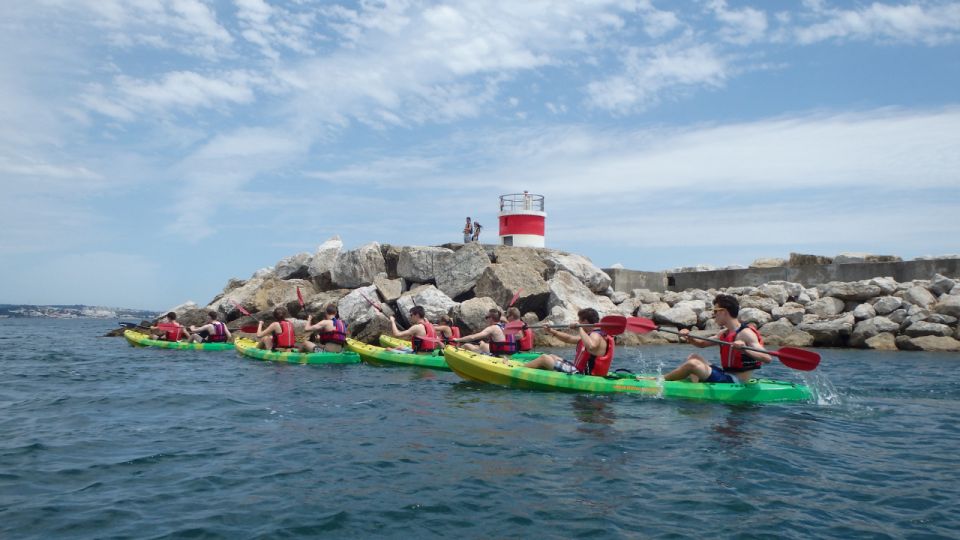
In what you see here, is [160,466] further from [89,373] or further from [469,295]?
[469,295]

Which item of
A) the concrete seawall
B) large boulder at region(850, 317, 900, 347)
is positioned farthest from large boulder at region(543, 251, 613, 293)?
large boulder at region(850, 317, 900, 347)

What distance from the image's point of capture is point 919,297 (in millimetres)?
18625

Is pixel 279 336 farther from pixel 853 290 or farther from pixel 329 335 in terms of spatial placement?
pixel 853 290

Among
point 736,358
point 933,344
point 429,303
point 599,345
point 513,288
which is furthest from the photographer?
point 513,288

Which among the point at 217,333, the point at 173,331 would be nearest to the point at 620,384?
the point at 217,333

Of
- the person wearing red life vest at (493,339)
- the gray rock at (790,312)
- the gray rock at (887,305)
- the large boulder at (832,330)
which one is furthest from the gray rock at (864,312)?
the person wearing red life vest at (493,339)

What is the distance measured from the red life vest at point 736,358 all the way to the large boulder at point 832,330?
11167 millimetres

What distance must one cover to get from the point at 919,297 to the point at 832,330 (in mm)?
2632

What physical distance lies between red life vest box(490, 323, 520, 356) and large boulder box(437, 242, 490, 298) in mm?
8208

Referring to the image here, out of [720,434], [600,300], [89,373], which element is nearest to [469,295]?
[600,300]

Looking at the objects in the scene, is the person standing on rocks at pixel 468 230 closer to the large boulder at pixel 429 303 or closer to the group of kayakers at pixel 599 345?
the large boulder at pixel 429 303

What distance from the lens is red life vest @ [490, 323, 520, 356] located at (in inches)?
489

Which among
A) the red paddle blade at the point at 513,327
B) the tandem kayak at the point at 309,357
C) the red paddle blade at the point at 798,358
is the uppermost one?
the red paddle blade at the point at 513,327

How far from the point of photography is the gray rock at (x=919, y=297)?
18.5m
